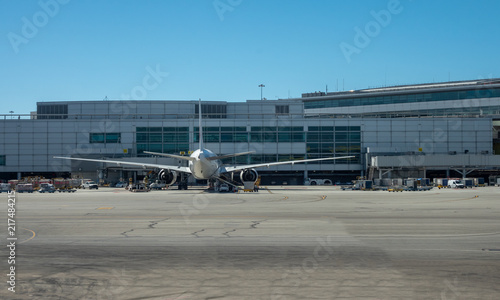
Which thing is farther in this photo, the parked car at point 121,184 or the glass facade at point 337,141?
the glass facade at point 337,141

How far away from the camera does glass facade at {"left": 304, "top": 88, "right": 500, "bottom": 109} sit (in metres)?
131

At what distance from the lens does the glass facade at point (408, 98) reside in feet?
430

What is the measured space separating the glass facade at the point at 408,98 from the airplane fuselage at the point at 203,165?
86.9 meters

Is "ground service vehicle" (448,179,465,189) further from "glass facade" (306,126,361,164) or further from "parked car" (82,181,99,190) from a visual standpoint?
"parked car" (82,181,99,190)

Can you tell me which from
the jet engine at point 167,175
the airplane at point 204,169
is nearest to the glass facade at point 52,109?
the airplane at point 204,169

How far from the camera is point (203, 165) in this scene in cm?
6488

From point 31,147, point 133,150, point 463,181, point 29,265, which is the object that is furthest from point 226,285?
point 31,147

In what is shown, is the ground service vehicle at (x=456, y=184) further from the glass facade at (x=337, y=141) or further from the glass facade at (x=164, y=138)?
the glass facade at (x=164, y=138)

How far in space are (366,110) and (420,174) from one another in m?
52.7

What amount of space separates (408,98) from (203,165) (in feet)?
303

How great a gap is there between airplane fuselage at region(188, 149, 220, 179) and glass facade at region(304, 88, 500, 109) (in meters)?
86.9

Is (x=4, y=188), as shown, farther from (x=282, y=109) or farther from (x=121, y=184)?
(x=282, y=109)

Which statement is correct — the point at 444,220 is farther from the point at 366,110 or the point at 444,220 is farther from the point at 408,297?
the point at 366,110

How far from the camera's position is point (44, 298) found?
12.5 m
